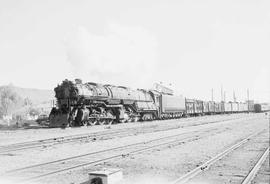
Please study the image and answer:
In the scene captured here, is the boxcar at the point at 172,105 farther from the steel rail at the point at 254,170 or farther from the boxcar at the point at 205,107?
the steel rail at the point at 254,170

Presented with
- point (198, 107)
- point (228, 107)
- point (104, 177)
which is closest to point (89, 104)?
point (104, 177)

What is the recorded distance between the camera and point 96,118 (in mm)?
26516

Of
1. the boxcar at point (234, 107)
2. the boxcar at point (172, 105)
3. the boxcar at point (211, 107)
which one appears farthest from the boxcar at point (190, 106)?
the boxcar at point (234, 107)

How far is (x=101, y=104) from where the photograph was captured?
2734 cm

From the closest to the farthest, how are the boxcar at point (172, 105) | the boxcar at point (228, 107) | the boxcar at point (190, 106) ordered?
the boxcar at point (172, 105) < the boxcar at point (190, 106) < the boxcar at point (228, 107)

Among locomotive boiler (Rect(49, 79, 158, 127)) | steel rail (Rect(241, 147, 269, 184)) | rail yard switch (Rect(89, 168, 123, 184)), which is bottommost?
steel rail (Rect(241, 147, 269, 184))

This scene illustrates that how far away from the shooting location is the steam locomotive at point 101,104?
25.2m

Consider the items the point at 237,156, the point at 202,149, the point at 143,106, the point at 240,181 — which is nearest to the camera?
the point at 240,181

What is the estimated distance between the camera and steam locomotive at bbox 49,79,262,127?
2519 cm

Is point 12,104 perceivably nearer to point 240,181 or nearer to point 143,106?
point 143,106

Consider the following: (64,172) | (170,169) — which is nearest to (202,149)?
(170,169)

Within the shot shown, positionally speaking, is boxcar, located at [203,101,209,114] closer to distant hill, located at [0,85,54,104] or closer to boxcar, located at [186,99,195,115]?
boxcar, located at [186,99,195,115]

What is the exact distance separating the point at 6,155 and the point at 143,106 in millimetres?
23194

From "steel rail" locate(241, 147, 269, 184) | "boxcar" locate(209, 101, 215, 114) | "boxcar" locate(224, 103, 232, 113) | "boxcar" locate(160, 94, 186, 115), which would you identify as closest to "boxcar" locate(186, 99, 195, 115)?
"boxcar" locate(160, 94, 186, 115)
